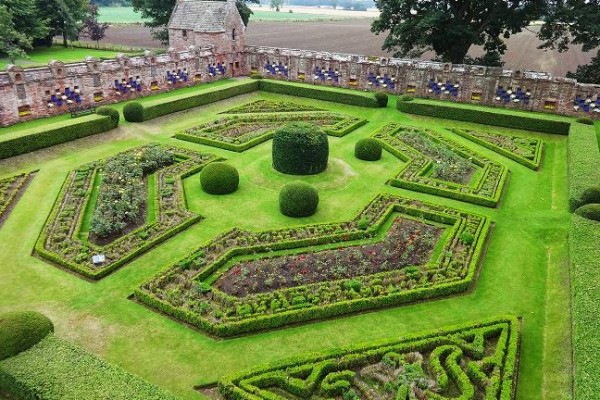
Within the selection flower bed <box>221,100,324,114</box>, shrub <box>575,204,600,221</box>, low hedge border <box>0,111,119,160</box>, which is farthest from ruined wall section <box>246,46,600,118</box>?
shrub <box>575,204,600,221</box>

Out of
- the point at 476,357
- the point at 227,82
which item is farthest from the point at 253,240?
the point at 227,82

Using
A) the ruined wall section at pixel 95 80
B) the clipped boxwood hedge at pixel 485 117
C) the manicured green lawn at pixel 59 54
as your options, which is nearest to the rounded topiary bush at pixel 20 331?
the ruined wall section at pixel 95 80

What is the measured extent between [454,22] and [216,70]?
2185cm

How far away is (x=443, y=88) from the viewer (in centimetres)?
3753

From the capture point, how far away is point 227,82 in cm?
4303

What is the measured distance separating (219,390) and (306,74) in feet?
118

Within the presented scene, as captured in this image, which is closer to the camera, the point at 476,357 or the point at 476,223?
the point at 476,357

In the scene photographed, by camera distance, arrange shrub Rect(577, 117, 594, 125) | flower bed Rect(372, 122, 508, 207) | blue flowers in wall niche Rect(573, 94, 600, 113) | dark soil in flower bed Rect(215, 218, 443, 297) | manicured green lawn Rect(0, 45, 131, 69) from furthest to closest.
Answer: manicured green lawn Rect(0, 45, 131, 69), blue flowers in wall niche Rect(573, 94, 600, 113), shrub Rect(577, 117, 594, 125), flower bed Rect(372, 122, 508, 207), dark soil in flower bed Rect(215, 218, 443, 297)

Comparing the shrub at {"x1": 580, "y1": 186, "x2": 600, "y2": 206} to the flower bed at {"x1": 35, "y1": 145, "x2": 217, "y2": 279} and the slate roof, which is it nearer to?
the flower bed at {"x1": 35, "y1": 145, "x2": 217, "y2": 279}

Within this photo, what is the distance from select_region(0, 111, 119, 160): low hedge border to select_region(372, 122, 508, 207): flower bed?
58.4 ft

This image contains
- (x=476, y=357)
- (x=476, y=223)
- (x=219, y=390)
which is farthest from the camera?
Answer: (x=476, y=223)

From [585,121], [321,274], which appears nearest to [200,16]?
[585,121]

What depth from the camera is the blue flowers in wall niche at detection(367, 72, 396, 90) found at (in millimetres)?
39812

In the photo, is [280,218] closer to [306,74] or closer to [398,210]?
[398,210]
